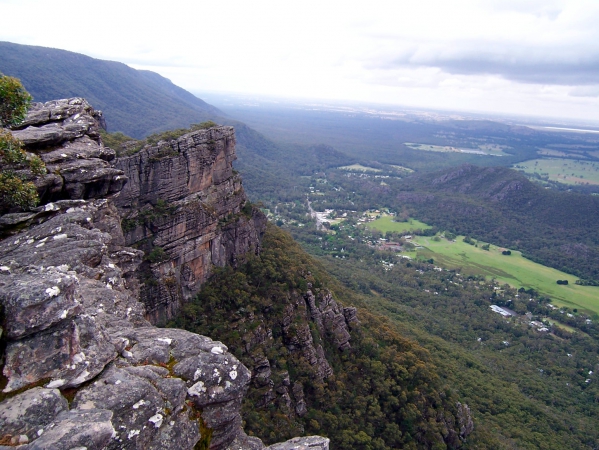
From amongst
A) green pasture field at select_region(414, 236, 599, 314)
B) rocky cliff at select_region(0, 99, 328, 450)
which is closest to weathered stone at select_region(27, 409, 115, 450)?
rocky cliff at select_region(0, 99, 328, 450)

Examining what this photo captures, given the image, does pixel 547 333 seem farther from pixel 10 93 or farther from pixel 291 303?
pixel 10 93

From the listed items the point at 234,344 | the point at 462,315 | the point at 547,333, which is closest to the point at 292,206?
the point at 462,315

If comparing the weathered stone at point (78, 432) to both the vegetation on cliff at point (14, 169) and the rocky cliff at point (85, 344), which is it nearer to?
the rocky cliff at point (85, 344)

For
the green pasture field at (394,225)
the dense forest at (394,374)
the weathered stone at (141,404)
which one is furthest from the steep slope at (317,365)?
the green pasture field at (394,225)

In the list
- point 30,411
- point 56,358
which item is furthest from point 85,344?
point 30,411

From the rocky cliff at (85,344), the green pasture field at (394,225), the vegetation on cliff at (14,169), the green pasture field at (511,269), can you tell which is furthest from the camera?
the green pasture field at (394,225)
